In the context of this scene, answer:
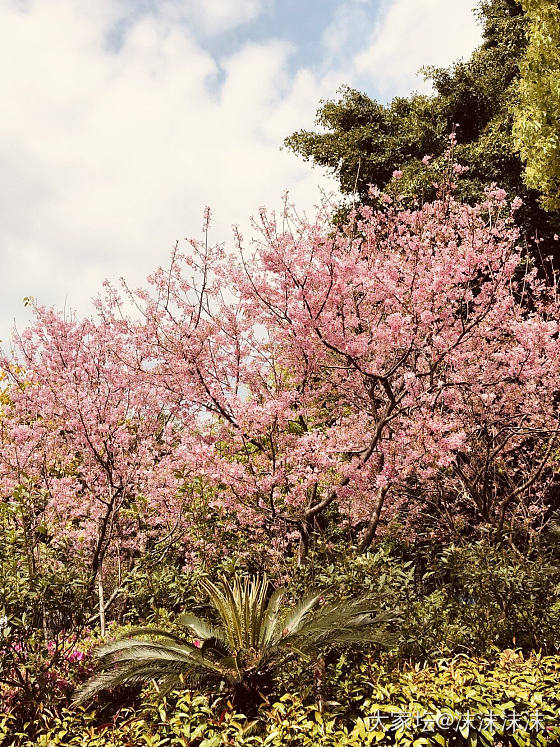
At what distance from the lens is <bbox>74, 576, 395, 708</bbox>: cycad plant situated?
369 centimetres

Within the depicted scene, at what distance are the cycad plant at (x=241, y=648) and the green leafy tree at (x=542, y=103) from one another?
8.01 m

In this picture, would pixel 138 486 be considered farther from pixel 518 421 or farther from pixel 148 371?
pixel 518 421

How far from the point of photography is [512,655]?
146 inches

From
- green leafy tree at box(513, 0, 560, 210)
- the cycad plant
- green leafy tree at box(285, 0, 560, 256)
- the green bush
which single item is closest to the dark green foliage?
the cycad plant

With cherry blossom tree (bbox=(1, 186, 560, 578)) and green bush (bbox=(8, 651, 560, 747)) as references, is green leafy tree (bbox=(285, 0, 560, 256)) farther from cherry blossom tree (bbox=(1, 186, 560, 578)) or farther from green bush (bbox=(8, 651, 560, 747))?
green bush (bbox=(8, 651, 560, 747))

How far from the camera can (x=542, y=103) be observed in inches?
358

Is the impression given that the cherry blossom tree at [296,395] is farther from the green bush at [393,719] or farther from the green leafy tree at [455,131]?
the green leafy tree at [455,131]

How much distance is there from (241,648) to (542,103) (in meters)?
9.42

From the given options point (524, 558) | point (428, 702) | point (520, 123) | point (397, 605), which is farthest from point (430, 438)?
point (520, 123)

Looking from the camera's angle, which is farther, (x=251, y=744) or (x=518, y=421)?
(x=518, y=421)

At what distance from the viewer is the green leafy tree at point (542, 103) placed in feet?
29.6

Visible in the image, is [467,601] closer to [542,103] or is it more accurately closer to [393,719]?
[393,719]

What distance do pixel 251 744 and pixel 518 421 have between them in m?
6.11

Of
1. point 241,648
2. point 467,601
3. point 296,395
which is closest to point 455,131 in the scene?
point 296,395
